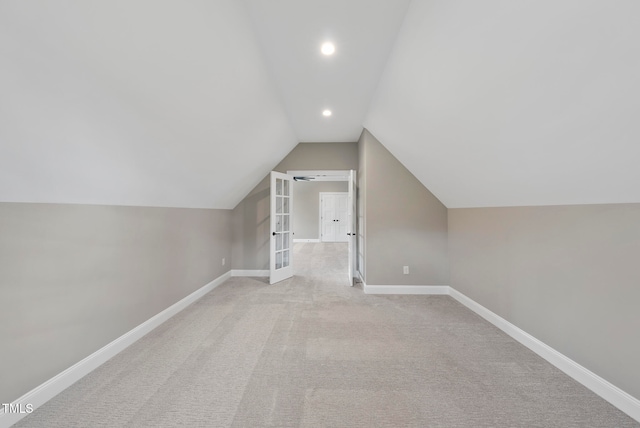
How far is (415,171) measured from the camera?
335cm

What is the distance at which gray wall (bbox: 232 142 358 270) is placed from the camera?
4.39 meters

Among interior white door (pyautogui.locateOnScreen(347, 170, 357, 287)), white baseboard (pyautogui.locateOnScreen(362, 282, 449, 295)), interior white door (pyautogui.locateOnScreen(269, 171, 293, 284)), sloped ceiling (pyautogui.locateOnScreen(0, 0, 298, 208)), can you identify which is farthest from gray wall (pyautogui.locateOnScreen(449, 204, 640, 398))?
interior white door (pyautogui.locateOnScreen(269, 171, 293, 284))

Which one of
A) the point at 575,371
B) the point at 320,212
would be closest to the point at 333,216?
the point at 320,212

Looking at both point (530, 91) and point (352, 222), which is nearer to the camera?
point (530, 91)

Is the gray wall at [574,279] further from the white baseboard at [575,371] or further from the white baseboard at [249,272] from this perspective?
the white baseboard at [249,272]

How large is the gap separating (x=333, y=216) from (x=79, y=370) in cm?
778

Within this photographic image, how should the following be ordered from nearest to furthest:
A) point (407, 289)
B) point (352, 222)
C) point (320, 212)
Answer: point (407, 289) < point (352, 222) < point (320, 212)

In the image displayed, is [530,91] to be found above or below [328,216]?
above

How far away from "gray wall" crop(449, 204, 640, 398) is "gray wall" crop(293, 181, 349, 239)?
6.64m

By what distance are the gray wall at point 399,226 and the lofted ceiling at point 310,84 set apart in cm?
92

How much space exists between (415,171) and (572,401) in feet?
8.56

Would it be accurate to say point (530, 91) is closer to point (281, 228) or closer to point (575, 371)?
point (575, 371)

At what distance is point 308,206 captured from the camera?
9062 millimetres

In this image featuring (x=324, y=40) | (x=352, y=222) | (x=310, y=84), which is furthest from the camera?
(x=352, y=222)
